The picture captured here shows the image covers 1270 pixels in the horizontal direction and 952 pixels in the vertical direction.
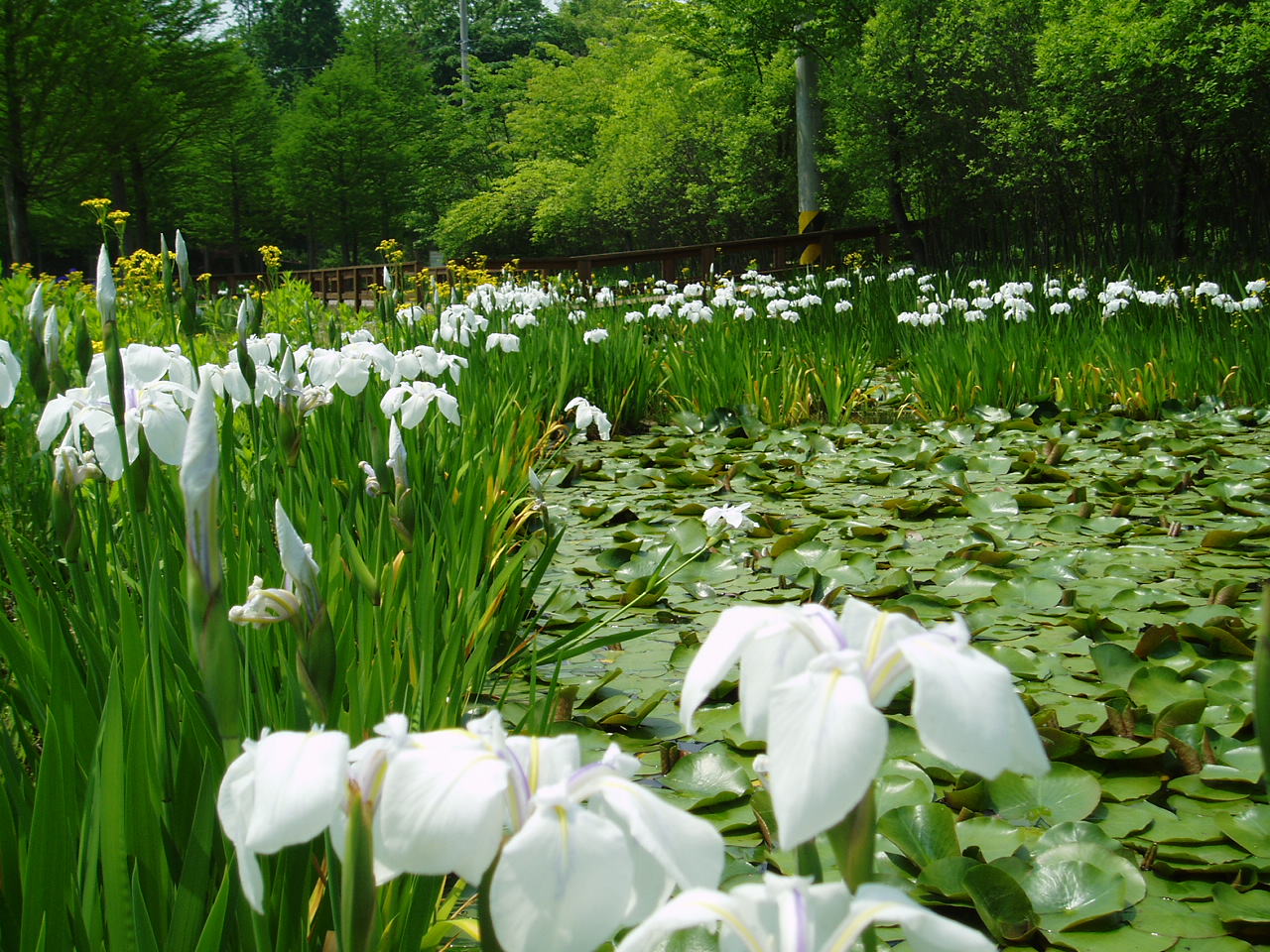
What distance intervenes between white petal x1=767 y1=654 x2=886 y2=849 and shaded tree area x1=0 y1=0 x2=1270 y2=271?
360 inches

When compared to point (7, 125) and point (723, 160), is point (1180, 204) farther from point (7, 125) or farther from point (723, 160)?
point (7, 125)

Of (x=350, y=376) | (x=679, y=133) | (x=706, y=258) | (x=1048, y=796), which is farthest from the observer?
(x=679, y=133)

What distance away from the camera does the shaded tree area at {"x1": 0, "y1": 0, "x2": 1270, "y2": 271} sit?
363 inches

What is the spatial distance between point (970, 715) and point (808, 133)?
13.9 m

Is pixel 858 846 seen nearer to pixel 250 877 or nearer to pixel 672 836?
pixel 672 836

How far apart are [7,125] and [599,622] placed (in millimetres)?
20494

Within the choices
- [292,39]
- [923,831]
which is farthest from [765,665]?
[292,39]

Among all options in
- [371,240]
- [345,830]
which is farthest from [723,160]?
[371,240]

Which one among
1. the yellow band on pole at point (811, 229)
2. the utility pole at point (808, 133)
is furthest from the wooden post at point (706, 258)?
the utility pole at point (808, 133)

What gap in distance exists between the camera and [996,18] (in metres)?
11.1

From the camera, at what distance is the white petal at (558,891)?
0.49 meters

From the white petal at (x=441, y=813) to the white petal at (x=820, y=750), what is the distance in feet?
0.48

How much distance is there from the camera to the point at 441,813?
51cm

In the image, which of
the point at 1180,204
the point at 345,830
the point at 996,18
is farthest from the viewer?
the point at 996,18
